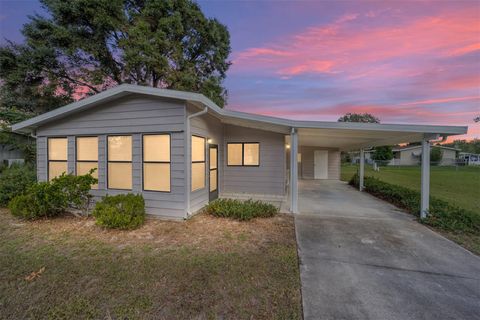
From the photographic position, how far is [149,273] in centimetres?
288

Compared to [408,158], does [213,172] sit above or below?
below

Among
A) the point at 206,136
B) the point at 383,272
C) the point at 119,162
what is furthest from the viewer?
the point at 206,136

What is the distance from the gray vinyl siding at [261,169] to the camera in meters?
7.36

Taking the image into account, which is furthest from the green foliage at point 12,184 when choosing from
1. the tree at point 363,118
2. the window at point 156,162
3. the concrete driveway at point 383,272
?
the tree at point 363,118

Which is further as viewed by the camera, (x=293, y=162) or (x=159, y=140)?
(x=293, y=162)

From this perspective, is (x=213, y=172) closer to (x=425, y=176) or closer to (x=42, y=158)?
(x=42, y=158)

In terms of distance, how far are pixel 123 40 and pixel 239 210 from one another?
10.7m

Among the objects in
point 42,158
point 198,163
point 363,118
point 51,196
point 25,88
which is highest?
point 363,118

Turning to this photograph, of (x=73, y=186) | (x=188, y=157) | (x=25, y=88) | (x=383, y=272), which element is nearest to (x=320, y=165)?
(x=188, y=157)

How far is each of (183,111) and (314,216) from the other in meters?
4.51

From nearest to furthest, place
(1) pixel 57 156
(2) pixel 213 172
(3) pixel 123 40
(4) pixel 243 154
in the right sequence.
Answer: (1) pixel 57 156
(2) pixel 213 172
(4) pixel 243 154
(3) pixel 123 40

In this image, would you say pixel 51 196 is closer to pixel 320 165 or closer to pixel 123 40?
pixel 123 40

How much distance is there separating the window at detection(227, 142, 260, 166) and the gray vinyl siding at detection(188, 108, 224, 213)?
347mm

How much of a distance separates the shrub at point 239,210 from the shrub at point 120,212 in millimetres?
1816
